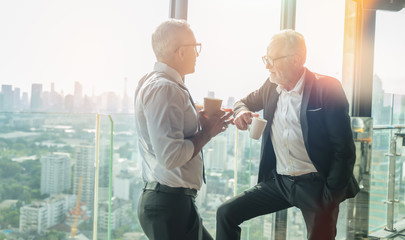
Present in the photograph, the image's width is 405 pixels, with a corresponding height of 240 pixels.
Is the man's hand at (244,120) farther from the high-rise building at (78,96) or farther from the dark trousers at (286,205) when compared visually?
the high-rise building at (78,96)

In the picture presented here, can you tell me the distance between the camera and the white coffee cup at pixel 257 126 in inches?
80.9

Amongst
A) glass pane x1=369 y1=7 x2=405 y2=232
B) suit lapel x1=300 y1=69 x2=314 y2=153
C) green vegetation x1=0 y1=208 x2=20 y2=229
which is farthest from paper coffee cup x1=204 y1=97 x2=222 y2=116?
glass pane x1=369 y1=7 x2=405 y2=232

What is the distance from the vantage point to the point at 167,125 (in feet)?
4.84

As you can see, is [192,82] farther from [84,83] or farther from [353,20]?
[353,20]

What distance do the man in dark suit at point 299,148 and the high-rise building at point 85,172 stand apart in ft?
2.56

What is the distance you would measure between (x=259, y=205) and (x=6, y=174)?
1.40m

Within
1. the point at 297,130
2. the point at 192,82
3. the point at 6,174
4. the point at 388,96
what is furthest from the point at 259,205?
the point at 388,96

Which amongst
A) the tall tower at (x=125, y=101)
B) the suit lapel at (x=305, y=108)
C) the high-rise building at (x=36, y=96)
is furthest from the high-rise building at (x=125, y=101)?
the suit lapel at (x=305, y=108)

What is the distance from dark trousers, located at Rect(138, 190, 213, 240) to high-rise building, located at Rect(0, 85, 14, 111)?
80cm

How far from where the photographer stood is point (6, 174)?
178 centimetres

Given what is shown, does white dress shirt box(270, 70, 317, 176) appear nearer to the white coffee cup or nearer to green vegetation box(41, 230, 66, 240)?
the white coffee cup

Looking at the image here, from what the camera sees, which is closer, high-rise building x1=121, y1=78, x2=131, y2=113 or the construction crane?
the construction crane

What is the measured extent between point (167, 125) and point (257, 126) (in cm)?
73

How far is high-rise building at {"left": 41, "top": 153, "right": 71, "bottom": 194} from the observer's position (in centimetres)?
192
